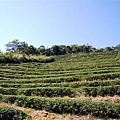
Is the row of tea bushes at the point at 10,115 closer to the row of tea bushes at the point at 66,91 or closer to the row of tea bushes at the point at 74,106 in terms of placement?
the row of tea bushes at the point at 74,106

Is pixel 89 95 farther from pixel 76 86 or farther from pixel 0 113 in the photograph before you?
pixel 0 113

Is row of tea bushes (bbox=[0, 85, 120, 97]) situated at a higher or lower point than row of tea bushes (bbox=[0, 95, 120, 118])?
higher

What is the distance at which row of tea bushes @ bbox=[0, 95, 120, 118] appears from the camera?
503 inches

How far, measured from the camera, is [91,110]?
13281 mm

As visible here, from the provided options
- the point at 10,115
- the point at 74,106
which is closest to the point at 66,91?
the point at 74,106

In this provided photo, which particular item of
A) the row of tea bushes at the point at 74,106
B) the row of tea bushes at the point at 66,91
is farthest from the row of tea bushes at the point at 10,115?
the row of tea bushes at the point at 66,91

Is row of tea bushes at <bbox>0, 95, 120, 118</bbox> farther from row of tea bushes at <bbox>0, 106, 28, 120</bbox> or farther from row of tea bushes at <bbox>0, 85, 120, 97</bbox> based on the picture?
row of tea bushes at <bbox>0, 106, 28, 120</bbox>

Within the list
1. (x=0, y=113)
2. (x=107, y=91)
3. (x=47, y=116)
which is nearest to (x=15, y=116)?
(x=0, y=113)

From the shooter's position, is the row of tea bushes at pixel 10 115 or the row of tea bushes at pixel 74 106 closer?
the row of tea bushes at pixel 10 115

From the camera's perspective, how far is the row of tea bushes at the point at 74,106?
12.8 m

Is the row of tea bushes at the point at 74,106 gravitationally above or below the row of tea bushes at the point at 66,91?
below

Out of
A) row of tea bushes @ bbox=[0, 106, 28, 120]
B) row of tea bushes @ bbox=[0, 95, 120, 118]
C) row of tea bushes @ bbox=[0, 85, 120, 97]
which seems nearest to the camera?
row of tea bushes @ bbox=[0, 106, 28, 120]

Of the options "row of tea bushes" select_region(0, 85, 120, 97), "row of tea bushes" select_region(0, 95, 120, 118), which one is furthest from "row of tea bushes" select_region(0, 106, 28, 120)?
"row of tea bushes" select_region(0, 85, 120, 97)

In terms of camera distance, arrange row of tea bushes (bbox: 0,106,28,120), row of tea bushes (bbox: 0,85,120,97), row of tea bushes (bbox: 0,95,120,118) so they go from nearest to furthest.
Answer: row of tea bushes (bbox: 0,106,28,120)
row of tea bushes (bbox: 0,95,120,118)
row of tea bushes (bbox: 0,85,120,97)
